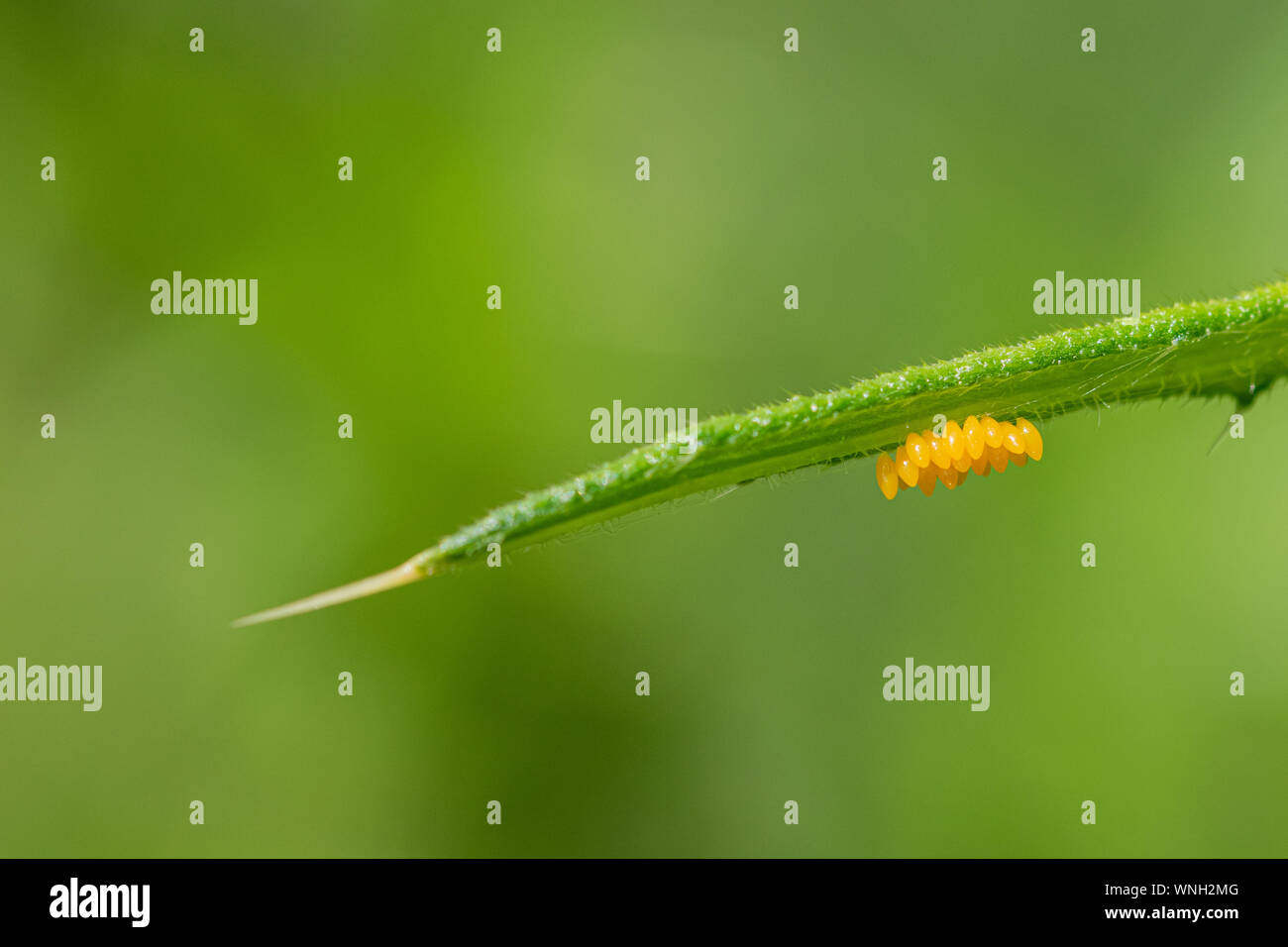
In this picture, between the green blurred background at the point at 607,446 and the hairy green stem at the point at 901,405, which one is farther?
the green blurred background at the point at 607,446

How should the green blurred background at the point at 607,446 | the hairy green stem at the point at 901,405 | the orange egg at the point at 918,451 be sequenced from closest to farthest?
the hairy green stem at the point at 901,405 < the orange egg at the point at 918,451 < the green blurred background at the point at 607,446

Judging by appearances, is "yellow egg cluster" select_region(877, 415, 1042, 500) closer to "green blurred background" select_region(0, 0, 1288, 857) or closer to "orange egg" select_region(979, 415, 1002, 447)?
"orange egg" select_region(979, 415, 1002, 447)

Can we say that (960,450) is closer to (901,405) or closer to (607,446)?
(901,405)

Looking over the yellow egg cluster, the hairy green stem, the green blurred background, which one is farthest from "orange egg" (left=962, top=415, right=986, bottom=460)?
the green blurred background

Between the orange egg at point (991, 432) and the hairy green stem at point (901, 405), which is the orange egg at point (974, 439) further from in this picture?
the hairy green stem at point (901, 405)

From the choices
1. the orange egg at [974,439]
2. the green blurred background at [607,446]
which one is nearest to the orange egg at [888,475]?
the orange egg at [974,439]

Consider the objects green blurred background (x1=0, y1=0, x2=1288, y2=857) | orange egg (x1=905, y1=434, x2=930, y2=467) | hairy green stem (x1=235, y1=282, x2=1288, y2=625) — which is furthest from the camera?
green blurred background (x1=0, y1=0, x2=1288, y2=857)
